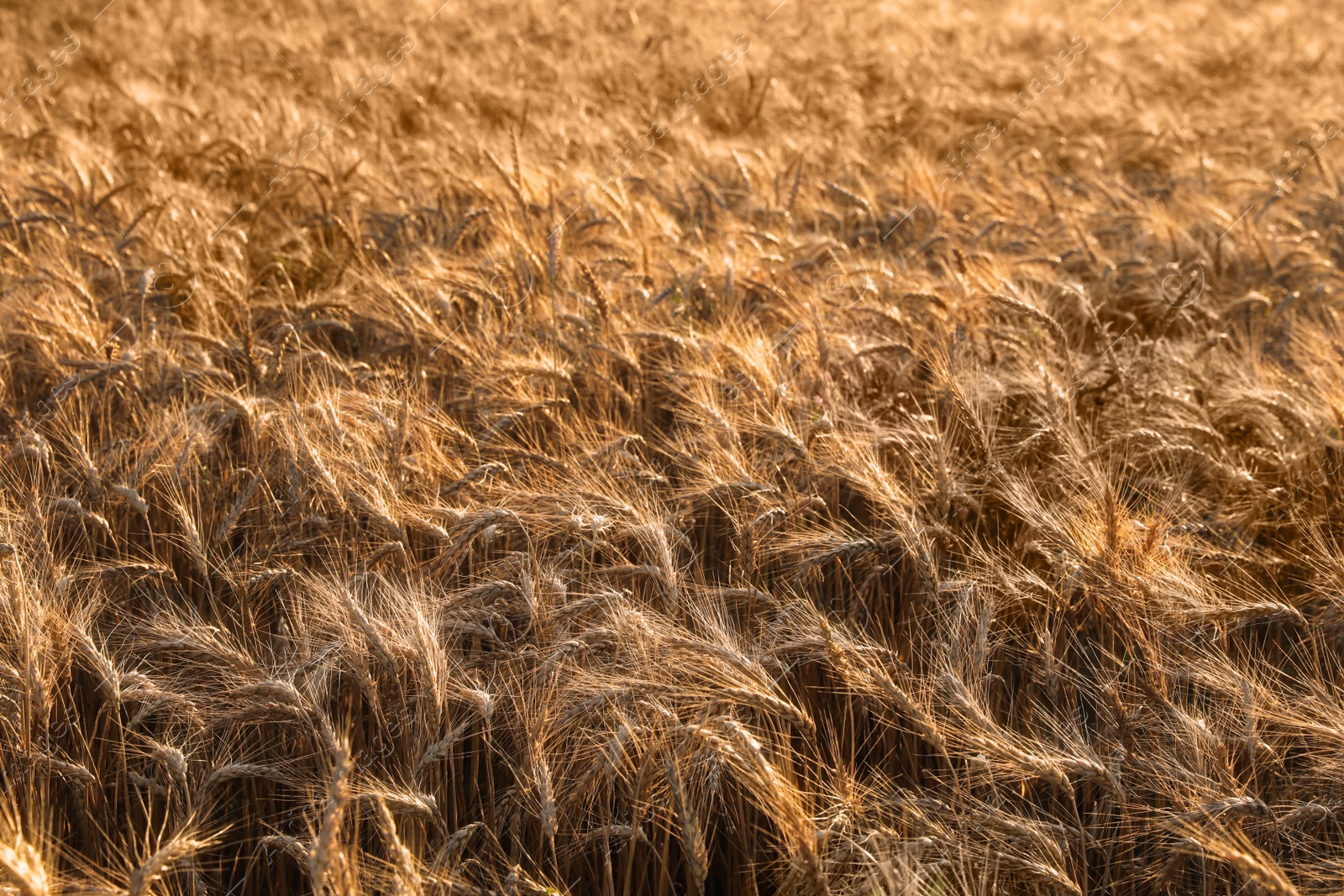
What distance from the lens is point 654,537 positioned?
178 cm

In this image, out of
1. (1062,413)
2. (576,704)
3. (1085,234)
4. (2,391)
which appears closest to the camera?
(576,704)

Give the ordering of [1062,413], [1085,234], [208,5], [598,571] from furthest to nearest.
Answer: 1. [208,5]
2. [1085,234]
3. [1062,413]
4. [598,571]

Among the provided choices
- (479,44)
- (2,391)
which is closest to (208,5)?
(479,44)

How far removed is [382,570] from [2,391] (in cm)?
125

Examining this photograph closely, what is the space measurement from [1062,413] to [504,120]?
395 centimetres

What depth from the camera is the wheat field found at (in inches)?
56.6

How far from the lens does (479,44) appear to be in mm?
7188

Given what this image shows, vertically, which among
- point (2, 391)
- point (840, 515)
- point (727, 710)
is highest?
point (2, 391)

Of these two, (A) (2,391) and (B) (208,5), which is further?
(B) (208,5)

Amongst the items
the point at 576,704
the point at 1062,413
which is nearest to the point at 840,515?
the point at 1062,413

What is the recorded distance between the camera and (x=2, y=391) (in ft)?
7.57

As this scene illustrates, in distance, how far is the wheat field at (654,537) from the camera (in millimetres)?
1437

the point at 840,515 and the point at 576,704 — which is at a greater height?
the point at 576,704

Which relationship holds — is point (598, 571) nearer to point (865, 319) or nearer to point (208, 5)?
point (865, 319)
